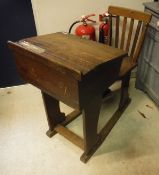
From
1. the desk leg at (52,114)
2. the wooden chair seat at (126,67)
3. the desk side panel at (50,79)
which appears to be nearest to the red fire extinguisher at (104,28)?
the wooden chair seat at (126,67)

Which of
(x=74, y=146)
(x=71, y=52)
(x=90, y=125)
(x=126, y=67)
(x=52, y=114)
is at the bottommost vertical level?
(x=74, y=146)

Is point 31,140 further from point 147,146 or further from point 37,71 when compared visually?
point 147,146

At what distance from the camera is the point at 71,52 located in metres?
1.24

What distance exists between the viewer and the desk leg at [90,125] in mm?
1275

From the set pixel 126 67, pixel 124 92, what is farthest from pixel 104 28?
pixel 124 92

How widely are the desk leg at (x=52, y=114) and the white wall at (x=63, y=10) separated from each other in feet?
2.79

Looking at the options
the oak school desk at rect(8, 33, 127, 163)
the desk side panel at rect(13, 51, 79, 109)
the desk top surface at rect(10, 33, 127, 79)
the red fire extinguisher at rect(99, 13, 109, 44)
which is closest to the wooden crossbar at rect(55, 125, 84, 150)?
the oak school desk at rect(8, 33, 127, 163)

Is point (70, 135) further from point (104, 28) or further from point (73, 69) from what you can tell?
point (104, 28)

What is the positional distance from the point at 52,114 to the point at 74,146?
0.33 meters

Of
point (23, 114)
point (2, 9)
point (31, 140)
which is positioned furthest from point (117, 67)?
point (2, 9)

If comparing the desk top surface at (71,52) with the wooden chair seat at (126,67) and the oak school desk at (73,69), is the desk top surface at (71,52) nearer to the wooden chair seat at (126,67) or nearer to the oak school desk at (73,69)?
the oak school desk at (73,69)

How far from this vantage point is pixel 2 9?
1906 mm

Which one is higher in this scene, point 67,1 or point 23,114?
point 67,1

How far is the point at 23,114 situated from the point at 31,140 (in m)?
0.37
